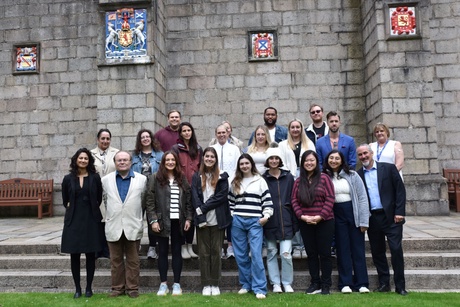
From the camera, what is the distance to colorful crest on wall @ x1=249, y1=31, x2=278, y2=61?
9914 millimetres

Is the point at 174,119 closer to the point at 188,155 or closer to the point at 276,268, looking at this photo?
the point at 188,155

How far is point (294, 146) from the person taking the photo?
5.41 metres

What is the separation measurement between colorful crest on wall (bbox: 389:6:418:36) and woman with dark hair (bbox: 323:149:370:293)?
5209 mm

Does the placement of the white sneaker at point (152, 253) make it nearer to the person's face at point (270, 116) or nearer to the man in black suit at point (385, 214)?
the person's face at point (270, 116)

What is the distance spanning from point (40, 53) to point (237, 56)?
5331 millimetres

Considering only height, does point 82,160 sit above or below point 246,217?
above

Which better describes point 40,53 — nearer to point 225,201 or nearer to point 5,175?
point 5,175

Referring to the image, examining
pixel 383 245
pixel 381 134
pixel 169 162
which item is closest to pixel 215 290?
pixel 169 162

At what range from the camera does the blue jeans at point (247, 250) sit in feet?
15.5

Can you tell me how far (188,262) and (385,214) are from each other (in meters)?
2.77

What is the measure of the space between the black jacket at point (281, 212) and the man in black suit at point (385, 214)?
0.98m

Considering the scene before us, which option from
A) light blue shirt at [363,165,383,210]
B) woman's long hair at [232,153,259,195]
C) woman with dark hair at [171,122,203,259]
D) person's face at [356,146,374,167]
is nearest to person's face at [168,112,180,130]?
woman with dark hair at [171,122,203,259]

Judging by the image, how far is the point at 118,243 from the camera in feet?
15.8

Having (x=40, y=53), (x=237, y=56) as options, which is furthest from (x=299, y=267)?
(x=40, y=53)
